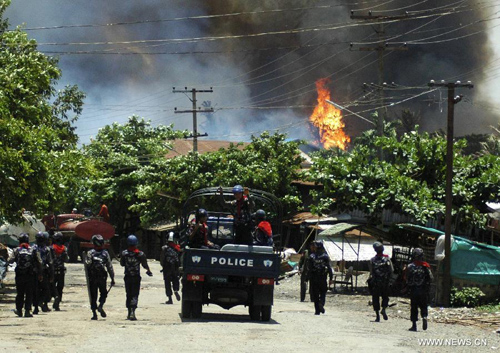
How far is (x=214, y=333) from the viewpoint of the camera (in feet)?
51.2

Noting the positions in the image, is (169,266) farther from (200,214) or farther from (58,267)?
(200,214)

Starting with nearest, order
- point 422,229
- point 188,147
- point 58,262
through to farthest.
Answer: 1. point 58,262
2. point 422,229
3. point 188,147

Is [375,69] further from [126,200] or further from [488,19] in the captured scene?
[126,200]

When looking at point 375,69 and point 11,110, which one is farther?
point 375,69

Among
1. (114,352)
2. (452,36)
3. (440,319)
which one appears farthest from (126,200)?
(114,352)

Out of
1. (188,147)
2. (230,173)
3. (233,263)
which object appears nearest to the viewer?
(233,263)

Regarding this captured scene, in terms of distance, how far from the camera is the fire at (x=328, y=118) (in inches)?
2799

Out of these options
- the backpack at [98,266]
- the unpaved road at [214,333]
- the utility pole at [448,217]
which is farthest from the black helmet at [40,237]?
the utility pole at [448,217]

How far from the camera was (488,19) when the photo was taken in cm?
7456

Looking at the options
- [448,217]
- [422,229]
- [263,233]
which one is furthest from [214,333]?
[422,229]

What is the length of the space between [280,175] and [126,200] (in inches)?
735

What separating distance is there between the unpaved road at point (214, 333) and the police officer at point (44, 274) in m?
0.53

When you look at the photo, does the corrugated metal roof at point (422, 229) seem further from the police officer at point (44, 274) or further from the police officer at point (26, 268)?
the police officer at point (26, 268)

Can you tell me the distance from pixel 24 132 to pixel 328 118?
48319 millimetres
